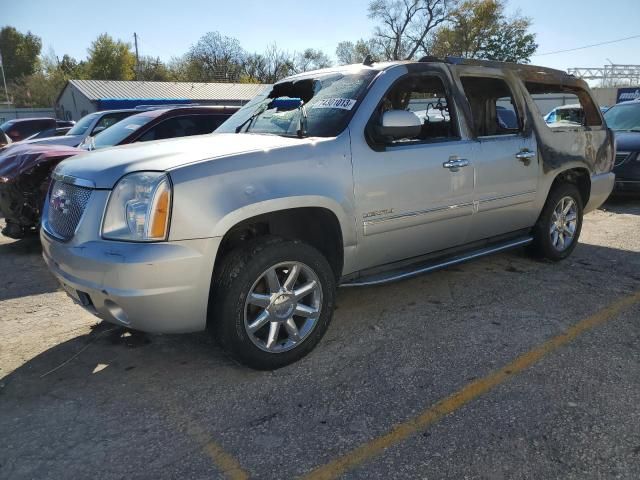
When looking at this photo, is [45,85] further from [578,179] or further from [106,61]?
[578,179]

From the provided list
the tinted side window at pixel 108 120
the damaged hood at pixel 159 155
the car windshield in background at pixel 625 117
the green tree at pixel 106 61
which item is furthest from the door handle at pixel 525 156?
the green tree at pixel 106 61

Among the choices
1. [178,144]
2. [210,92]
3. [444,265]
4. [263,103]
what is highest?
[210,92]

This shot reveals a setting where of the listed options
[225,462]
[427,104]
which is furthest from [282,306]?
[427,104]

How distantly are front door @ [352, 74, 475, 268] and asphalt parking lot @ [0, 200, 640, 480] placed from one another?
63 cm

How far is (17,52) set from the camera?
7575 cm

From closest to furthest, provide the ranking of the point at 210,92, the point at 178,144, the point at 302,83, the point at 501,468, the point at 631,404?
the point at 501,468 < the point at 631,404 < the point at 178,144 < the point at 302,83 < the point at 210,92

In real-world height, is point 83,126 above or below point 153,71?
below

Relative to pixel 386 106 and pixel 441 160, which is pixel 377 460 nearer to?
pixel 441 160

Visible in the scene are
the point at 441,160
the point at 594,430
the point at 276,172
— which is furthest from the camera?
the point at 441,160

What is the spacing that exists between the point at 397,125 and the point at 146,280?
1.91m

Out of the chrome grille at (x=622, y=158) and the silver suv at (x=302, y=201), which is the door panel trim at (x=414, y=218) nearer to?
the silver suv at (x=302, y=201)

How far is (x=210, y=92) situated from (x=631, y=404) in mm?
36597

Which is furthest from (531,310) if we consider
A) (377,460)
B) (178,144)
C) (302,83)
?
(178,144)

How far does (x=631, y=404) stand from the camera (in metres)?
2.70
